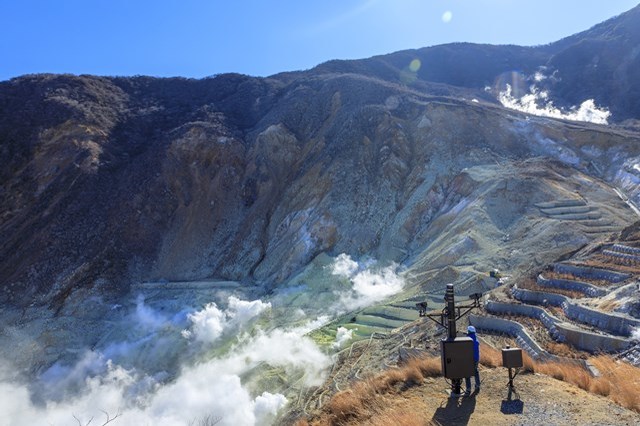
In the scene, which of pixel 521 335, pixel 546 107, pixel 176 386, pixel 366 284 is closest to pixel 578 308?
pixel 521 335

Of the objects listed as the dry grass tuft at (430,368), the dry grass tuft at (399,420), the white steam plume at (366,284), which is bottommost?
the white steam plume at (366,284)

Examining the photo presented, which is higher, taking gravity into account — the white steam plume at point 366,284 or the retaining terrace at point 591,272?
the retaining terrace at point 591,272

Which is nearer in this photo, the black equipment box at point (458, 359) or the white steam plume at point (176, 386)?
the black equipment box at point (458, 359)

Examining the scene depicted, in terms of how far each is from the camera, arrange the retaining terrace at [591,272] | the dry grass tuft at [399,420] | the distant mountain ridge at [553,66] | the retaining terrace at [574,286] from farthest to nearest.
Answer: the distant mountain ridge at [553,66] → the retaining terrace at [591,272] → the retaining terrace at [574,286] → the dry grass tuft at [399,420]

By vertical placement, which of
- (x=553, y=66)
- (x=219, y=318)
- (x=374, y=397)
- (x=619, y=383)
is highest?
(x=553, y=66)

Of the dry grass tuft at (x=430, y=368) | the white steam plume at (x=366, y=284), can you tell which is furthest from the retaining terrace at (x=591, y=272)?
the dry grass tuft at (x=430, y=368)

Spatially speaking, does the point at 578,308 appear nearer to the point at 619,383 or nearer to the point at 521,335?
the point at 521,335

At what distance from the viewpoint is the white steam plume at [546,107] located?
204ft

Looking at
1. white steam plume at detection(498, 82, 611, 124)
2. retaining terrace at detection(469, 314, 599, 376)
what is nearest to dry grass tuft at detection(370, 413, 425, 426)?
retaining terrace at detection(469, 314, 599, 376)

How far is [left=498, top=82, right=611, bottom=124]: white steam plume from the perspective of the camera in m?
62.1

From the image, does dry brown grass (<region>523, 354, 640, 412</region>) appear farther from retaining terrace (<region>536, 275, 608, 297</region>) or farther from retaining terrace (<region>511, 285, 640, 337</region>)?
retaining terrace (<region>536, 275, 608, 297</region>)

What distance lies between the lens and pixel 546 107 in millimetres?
66500

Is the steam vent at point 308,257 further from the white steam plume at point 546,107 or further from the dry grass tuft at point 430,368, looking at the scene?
the white steam plume at point 546,107

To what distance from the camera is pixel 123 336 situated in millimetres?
28844
